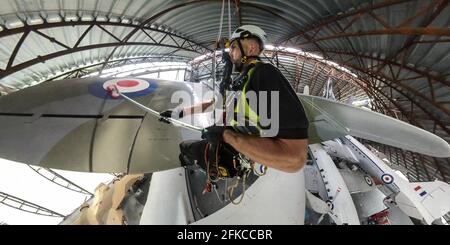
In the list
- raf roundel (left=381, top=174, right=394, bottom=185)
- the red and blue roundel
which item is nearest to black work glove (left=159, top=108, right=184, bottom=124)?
Answer: the red and blue roundel

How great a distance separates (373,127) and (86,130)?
10.7 ft

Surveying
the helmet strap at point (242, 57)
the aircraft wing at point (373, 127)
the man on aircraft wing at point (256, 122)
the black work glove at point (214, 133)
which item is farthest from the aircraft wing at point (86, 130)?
the aircraft wing at point (373, 127)

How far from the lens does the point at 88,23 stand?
27.2ft

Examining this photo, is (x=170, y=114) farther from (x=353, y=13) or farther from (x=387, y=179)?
(x=353, y=13)

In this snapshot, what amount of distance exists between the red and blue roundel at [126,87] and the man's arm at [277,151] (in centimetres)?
186

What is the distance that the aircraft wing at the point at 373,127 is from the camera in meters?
2.83

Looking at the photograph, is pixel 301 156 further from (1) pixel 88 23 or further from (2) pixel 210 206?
(1) pixel 88 23

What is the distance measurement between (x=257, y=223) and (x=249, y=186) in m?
0.41

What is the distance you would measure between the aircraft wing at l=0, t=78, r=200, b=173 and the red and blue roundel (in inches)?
0.4

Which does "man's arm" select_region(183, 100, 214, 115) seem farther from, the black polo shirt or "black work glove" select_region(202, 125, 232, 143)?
the black polo shirt

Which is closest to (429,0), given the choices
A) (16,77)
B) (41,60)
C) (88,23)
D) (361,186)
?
(361,186)

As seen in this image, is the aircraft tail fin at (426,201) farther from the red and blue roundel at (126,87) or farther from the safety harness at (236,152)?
the red and blue roundel at (126,87)

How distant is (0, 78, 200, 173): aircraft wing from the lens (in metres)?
2.55

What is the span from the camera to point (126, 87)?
3.07m
